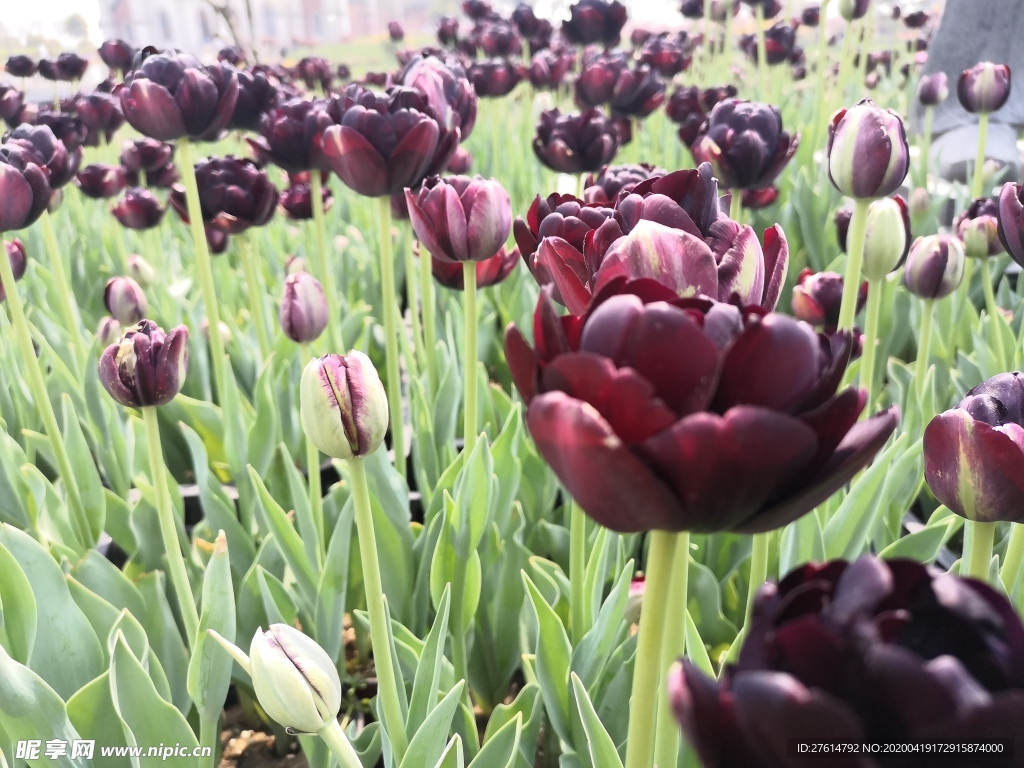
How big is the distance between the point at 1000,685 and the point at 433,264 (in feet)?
3.13

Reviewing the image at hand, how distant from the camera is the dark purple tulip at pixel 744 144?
0.96 meters

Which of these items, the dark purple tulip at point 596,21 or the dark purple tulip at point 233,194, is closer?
the dark purple tulip at point 233,194

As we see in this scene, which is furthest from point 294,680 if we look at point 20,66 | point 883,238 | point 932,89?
point 20,66

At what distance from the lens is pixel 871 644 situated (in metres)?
0.20

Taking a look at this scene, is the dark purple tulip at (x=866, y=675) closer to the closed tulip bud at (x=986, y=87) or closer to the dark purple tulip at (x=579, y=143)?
the dark purple tulip at (x=579, y=143)

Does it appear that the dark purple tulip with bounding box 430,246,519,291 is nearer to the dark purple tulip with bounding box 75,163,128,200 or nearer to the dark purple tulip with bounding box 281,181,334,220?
the dark purple tulip with bounding box 281,181,334,220

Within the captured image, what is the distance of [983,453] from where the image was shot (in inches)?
16.2

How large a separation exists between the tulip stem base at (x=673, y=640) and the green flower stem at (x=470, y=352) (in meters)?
0.36

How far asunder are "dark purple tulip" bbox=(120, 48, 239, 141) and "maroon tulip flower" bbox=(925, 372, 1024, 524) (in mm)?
839

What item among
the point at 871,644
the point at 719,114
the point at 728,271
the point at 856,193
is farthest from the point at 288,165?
the point at 871,644

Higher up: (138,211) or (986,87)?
(986,87)

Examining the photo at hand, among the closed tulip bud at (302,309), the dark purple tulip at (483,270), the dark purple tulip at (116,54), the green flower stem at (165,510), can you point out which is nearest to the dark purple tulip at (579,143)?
the dark purple tulip at (483,270)

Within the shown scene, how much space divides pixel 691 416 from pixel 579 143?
3.86ft

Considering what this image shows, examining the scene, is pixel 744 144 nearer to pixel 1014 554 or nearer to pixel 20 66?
pixel 1014 554
